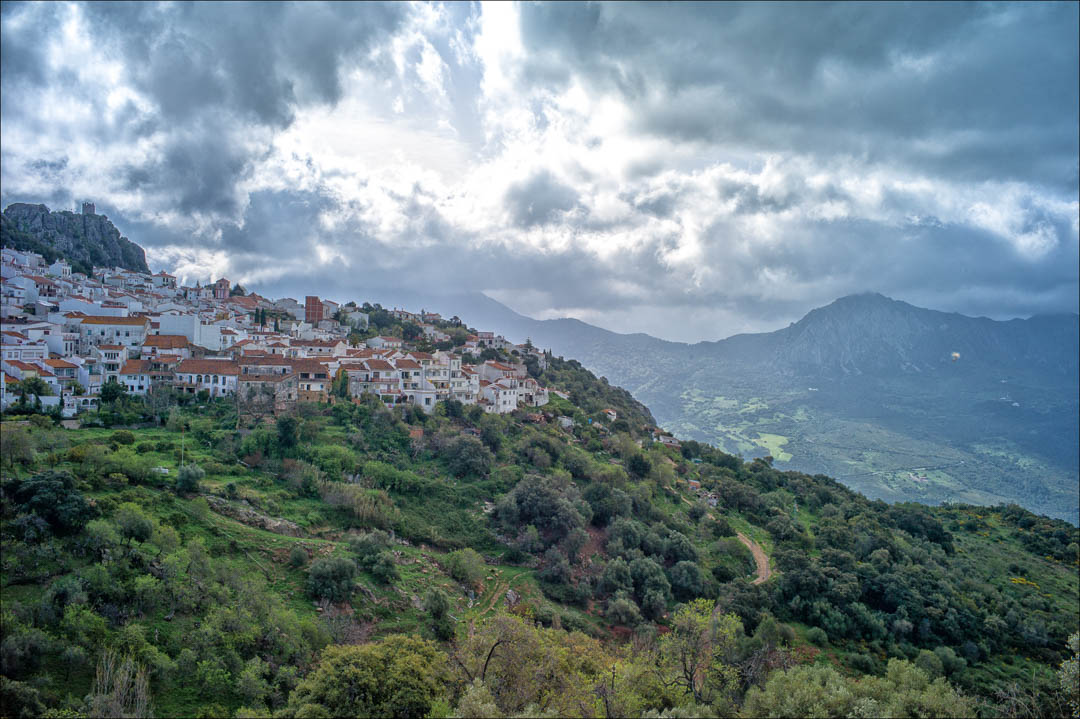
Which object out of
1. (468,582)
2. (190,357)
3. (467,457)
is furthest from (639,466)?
(190,357)

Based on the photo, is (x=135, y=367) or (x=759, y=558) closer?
(x=135, y=367)

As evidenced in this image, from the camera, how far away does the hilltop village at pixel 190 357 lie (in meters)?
34.6

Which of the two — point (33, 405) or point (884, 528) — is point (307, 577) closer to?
point (33, 405)

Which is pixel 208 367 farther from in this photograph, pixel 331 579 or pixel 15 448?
pixel 331 579

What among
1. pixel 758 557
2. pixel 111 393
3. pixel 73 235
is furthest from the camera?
pixel 73 235

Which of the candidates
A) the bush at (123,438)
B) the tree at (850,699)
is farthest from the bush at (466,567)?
the bush at (123,438)

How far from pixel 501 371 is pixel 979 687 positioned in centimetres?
4394

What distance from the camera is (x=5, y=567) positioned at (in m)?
18.1

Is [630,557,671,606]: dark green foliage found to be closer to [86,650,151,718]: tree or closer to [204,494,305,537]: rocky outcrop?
[204,494,305,537]: rocky outcrop

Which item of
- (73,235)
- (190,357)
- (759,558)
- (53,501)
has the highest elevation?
(73,235)

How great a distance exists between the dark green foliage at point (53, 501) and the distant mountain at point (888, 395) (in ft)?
303

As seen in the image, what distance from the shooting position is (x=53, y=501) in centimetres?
2020

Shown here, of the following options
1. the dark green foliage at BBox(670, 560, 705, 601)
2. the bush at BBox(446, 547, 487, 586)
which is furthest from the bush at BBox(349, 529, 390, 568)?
the dark green foliage at BBox(670, 560, 705, 601)

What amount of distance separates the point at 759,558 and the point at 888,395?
122 m
